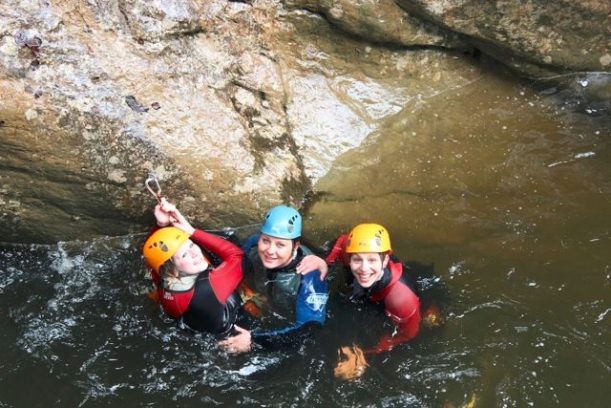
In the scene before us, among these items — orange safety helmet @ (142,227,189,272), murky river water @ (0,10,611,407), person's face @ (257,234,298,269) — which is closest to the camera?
murky river water @ (0,10,611,407)

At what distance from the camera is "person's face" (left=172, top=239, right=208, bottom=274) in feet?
17.0

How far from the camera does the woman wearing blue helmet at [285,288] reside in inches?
207

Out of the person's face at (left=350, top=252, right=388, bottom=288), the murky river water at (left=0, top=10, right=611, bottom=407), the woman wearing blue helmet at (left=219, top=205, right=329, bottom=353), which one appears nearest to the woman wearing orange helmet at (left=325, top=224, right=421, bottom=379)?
the person's face at (left=350, top=252, right=388, bottom=288)

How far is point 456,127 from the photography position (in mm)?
7082

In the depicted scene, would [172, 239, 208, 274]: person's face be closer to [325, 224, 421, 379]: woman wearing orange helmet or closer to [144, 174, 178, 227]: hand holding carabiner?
[144, 174, 178, 227]: hand holding carabiner

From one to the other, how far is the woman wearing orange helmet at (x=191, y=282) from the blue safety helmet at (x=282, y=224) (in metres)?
0.46

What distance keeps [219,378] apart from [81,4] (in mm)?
3590

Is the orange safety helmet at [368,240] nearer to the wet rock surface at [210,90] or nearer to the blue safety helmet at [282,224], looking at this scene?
the blue safety helmet at [282,224]

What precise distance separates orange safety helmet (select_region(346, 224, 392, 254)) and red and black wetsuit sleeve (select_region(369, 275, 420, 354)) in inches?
14.2

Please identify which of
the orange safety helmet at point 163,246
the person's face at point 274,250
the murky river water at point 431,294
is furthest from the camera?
the person's face at point 274,250

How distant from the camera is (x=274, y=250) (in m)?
5.34

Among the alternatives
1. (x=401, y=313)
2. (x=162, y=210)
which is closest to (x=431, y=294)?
(x=401, y=313)

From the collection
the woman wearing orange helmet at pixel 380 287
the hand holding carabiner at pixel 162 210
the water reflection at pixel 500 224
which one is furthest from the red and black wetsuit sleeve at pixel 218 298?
the water reflection at pixel 500 224

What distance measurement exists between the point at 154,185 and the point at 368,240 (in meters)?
2.10
